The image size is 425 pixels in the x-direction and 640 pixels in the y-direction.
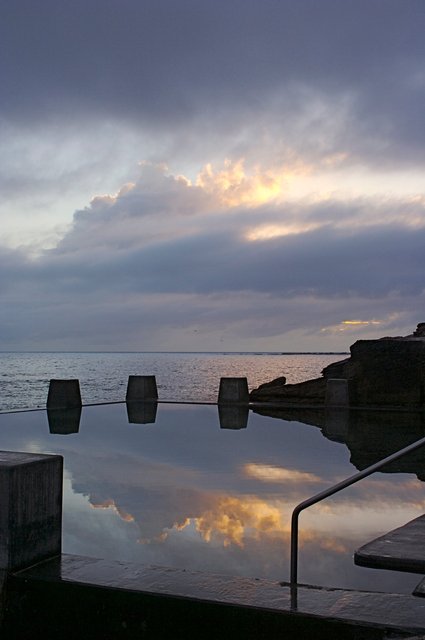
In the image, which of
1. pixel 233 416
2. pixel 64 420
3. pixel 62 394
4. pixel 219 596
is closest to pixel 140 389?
pixel 62 394

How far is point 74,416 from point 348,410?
8112 millimetres

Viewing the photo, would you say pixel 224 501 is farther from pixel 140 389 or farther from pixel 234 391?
pixel 140 389

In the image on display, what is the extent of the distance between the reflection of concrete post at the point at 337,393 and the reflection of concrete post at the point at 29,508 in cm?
1648

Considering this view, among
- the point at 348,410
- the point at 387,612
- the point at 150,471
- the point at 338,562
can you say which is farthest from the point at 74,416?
the point at 387,612

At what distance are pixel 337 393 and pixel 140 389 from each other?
684 centimetres

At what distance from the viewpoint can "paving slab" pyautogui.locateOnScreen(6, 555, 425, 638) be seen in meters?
4.62

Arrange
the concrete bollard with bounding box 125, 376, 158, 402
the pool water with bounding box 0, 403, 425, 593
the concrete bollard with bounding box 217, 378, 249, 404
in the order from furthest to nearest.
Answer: the concrete bollard with bounding box 125, 376, 158, 402
the concrete bollard with bounding box 217, 378, 249, 404
the pool water with bounding box 0, 403, 425, 593

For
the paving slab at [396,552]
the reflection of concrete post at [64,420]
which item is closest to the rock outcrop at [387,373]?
the reflection of concrete post at [64,420]

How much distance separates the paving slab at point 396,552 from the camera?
19.6 feet

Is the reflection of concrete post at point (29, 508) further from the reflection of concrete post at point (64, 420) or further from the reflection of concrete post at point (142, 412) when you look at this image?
the reflection of concrete post at point (142, 412)

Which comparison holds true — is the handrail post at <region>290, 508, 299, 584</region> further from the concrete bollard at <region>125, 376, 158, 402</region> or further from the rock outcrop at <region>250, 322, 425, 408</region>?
the concrete bollard at <region>125, 376, 158, 402</region>

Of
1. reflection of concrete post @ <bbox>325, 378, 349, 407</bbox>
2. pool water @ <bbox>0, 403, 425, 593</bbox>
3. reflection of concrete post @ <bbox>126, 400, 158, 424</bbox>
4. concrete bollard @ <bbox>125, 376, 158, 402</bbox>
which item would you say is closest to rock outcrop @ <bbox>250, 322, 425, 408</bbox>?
reflection of concrete post @ <bbox>325, 378, 349, 407</bbox>

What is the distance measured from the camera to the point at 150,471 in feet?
36.6

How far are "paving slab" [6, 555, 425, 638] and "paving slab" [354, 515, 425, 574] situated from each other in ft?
3.48
